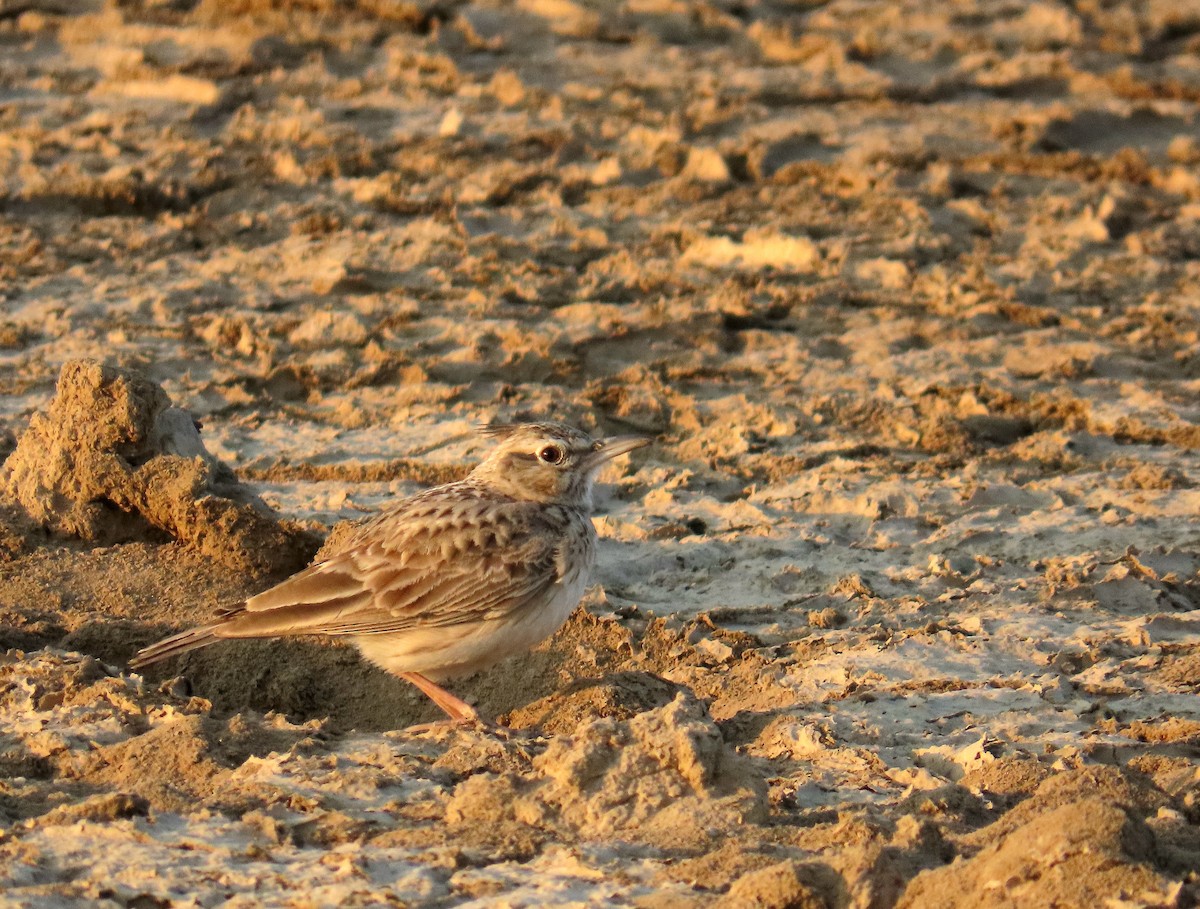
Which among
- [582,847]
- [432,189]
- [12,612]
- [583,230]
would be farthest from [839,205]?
[582,847]

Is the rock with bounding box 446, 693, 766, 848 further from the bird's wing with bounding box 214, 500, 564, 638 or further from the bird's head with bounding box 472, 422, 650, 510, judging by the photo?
the bird's head with bounding box 472, 422, 650, 510

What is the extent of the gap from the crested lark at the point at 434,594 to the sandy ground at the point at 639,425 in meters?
0.26

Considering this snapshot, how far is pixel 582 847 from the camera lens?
14.9 feet

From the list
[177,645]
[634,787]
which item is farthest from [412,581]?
[634,787]

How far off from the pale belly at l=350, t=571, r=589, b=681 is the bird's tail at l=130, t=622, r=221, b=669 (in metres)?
0.49

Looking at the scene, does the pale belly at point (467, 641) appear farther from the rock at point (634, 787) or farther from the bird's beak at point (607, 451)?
the rock at point (634, 787)

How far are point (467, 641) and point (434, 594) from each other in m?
0.19

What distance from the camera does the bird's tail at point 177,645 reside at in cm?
561

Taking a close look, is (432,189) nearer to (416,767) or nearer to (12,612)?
(12,612)

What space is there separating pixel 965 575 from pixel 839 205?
394 centimetres

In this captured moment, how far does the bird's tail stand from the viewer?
18.4ft

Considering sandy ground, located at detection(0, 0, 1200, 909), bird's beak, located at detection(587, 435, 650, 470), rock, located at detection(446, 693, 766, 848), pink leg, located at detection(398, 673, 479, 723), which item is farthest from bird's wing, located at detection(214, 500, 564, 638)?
rock, located at detection(446, 693, 766, 848)

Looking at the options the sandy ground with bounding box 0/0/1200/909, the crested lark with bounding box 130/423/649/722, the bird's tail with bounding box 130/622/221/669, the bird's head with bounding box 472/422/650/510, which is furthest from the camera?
the bird's head with bounding box 472/422/650/510

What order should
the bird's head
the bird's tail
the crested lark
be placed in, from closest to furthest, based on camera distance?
the bird's tail → the crested lark → the bird's head
